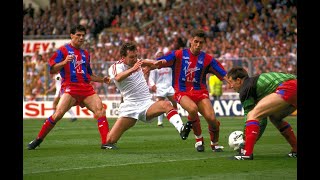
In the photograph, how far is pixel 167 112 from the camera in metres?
12.6

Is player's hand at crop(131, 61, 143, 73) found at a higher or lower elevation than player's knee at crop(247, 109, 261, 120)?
higher

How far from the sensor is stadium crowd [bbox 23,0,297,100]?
28359mm

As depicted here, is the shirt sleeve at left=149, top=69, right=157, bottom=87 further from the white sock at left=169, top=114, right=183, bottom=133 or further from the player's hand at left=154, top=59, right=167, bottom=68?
the white sock at left=169, top=114, right=183, bottom=133

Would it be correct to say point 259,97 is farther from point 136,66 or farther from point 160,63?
point 160,63

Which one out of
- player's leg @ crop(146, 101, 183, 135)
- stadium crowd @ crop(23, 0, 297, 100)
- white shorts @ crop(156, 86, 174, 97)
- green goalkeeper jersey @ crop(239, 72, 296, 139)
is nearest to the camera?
green goalkeeper jersey @ crop(239, 72, 296, 139)

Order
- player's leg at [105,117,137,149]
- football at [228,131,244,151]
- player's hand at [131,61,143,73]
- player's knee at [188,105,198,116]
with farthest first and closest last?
1. player's leg at [105,117,137,149]
2. player's knee at [188,105,198,116]
3. player's hand at [131,61,143,73]
4. football at [228,131,244,151]

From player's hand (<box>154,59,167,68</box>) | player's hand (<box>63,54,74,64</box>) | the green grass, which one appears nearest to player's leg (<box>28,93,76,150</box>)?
the green grass

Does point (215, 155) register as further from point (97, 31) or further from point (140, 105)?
point (97, 31)

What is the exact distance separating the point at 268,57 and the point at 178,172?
18119 mm

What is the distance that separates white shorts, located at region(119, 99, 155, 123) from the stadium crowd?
14.1 meters

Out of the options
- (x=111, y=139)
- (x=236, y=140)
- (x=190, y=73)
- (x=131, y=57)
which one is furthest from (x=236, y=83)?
(x=111, y=139)

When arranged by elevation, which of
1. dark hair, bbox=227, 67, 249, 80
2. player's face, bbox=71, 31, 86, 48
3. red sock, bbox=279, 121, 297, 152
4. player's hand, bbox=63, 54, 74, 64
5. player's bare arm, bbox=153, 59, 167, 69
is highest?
player's face, bbox=71, 31, 86, 48

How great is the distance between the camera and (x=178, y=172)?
31.6 feet

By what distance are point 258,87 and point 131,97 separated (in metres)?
3.10
